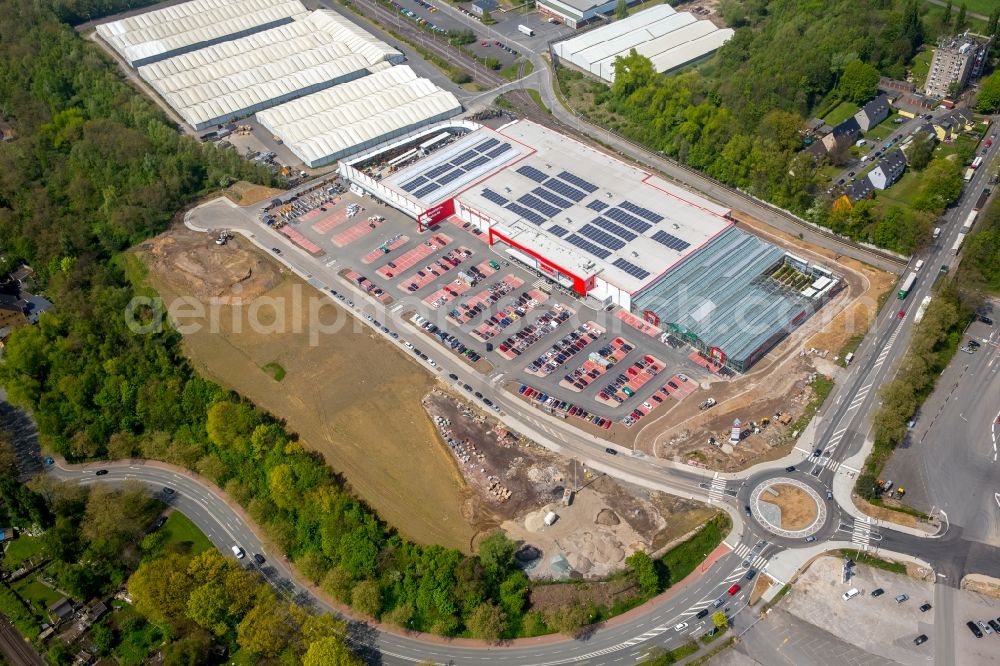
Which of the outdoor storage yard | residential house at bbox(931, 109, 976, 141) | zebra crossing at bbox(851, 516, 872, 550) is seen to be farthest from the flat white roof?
residential house at bbox(931, 109, 976, 141)

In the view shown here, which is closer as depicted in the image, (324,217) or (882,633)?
(882,633)

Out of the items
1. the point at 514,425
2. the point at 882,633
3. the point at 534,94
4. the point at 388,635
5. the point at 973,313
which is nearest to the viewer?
the point at 882,633

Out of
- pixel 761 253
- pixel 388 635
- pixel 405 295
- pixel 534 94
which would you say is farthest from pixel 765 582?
pixel 534 94

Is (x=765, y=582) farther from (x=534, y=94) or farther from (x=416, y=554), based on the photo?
(x=534, y=94)

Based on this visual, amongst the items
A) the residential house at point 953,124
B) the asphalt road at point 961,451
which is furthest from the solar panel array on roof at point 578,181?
the residential house at point 953,124

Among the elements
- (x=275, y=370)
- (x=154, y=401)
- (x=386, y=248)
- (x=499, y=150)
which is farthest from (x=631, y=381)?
(x=154, y=401)

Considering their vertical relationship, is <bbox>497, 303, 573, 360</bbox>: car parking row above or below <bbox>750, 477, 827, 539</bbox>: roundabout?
above

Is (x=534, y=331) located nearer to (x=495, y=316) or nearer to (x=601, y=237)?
(x=495, y=316)

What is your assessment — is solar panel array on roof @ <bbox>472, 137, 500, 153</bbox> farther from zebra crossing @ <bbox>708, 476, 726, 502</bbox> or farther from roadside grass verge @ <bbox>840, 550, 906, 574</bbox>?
roadside grass verge @ <bbox>840, 550, 906, 574</bbox>

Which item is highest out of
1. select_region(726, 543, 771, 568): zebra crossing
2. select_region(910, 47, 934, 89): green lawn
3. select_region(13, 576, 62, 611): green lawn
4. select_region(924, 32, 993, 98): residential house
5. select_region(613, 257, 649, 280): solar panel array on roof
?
select_region(924, 32, 993, 98): residential house
